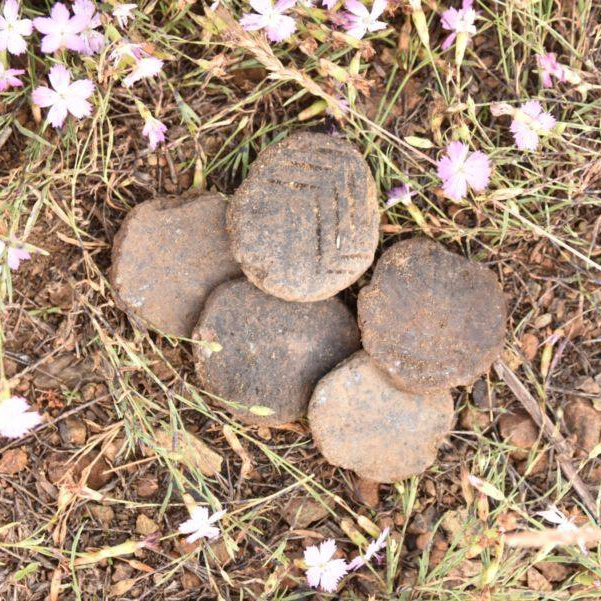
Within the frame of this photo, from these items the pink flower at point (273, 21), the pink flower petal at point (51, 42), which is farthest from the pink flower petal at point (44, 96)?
the pink flower at point (273, 21)

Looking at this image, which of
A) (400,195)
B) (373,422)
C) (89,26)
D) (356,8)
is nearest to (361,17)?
(356,8)

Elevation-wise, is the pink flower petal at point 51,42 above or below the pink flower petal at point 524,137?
above

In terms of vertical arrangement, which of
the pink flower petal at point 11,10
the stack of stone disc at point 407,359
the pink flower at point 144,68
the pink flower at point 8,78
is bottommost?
the stack of stone disc at point 407,359

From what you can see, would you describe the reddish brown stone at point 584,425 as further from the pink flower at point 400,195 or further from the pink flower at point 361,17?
the pink flower at point 361,17

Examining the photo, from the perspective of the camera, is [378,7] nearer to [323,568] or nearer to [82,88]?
[82,88]

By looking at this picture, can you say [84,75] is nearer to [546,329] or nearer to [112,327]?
[112,327]

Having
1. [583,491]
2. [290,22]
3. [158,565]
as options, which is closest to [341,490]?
[158,565]
